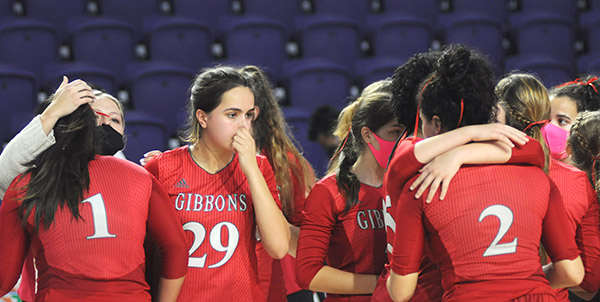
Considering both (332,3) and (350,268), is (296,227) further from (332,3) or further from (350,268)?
(332,3)

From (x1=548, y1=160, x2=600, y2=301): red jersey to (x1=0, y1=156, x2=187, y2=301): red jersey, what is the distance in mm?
1368

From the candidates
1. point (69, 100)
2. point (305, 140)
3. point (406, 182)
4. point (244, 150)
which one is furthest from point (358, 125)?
point (305, 140)

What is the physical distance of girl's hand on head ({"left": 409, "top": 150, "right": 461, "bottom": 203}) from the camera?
5.90 feet

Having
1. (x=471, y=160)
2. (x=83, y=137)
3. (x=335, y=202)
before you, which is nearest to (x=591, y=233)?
(x=471, y=160)

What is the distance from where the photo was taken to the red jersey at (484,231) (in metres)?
1.78

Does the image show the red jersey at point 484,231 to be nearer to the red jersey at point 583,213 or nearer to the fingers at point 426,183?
the fingers at point 426,183

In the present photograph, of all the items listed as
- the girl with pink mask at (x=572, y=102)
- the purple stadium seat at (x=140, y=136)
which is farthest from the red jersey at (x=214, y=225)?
the purple stadium seat at (x=140, y=136)

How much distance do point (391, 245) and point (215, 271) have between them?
62 cm

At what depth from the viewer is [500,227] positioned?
178cm

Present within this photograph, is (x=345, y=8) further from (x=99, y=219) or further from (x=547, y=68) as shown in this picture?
(x=99, y=219)

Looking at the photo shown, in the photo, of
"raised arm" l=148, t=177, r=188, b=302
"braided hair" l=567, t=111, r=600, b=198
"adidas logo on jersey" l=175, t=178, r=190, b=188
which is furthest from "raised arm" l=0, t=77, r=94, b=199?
"braided hair" l=567, t=111, r=600, b=198

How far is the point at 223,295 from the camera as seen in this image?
2266 mm

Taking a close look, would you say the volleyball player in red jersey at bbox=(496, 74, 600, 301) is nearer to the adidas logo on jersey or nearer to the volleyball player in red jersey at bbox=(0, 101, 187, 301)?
the adidas logo on jersey

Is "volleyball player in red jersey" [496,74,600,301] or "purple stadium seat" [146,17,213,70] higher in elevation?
"purple stadium seat" [146,17,213,70]
